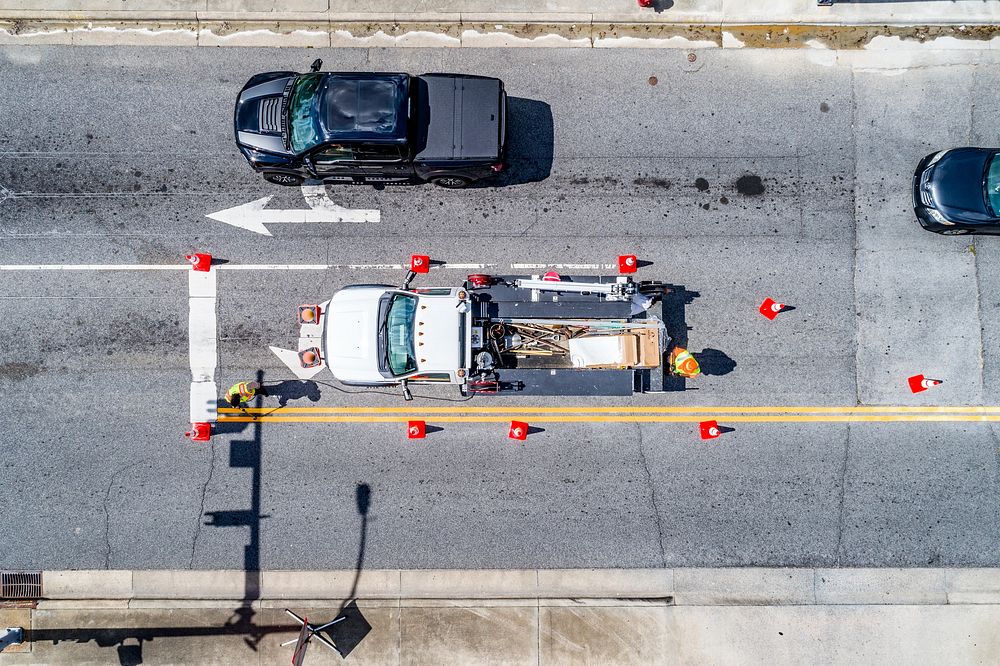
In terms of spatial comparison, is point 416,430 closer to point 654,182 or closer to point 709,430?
point 709,430

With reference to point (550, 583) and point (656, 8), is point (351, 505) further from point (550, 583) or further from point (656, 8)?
point (656, 8)

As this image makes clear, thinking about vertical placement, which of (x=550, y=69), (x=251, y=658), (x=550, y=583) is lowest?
(x=251, y=658)

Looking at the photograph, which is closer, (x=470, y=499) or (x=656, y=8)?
(x=470, y=499)

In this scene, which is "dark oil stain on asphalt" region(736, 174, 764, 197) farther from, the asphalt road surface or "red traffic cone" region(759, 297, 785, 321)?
"red traffic cone" region(759, 297, 785, 321)

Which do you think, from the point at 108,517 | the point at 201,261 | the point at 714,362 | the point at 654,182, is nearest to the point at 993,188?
the point at 714,362

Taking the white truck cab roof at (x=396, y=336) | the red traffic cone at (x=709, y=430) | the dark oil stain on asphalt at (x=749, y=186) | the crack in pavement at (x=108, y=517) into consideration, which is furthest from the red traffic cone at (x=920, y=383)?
the crack in pavement at (x=108, y=517)

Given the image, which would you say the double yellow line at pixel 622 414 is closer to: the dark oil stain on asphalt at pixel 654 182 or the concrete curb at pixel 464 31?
the dark oil stain on asphalt at pixel 654 182

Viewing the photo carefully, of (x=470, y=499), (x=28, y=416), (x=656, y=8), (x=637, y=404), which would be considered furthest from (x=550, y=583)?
(x=656, y=8)

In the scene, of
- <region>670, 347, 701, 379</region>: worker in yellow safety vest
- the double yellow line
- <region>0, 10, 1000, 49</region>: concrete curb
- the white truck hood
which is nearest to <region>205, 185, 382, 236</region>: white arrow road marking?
the white truck hood
